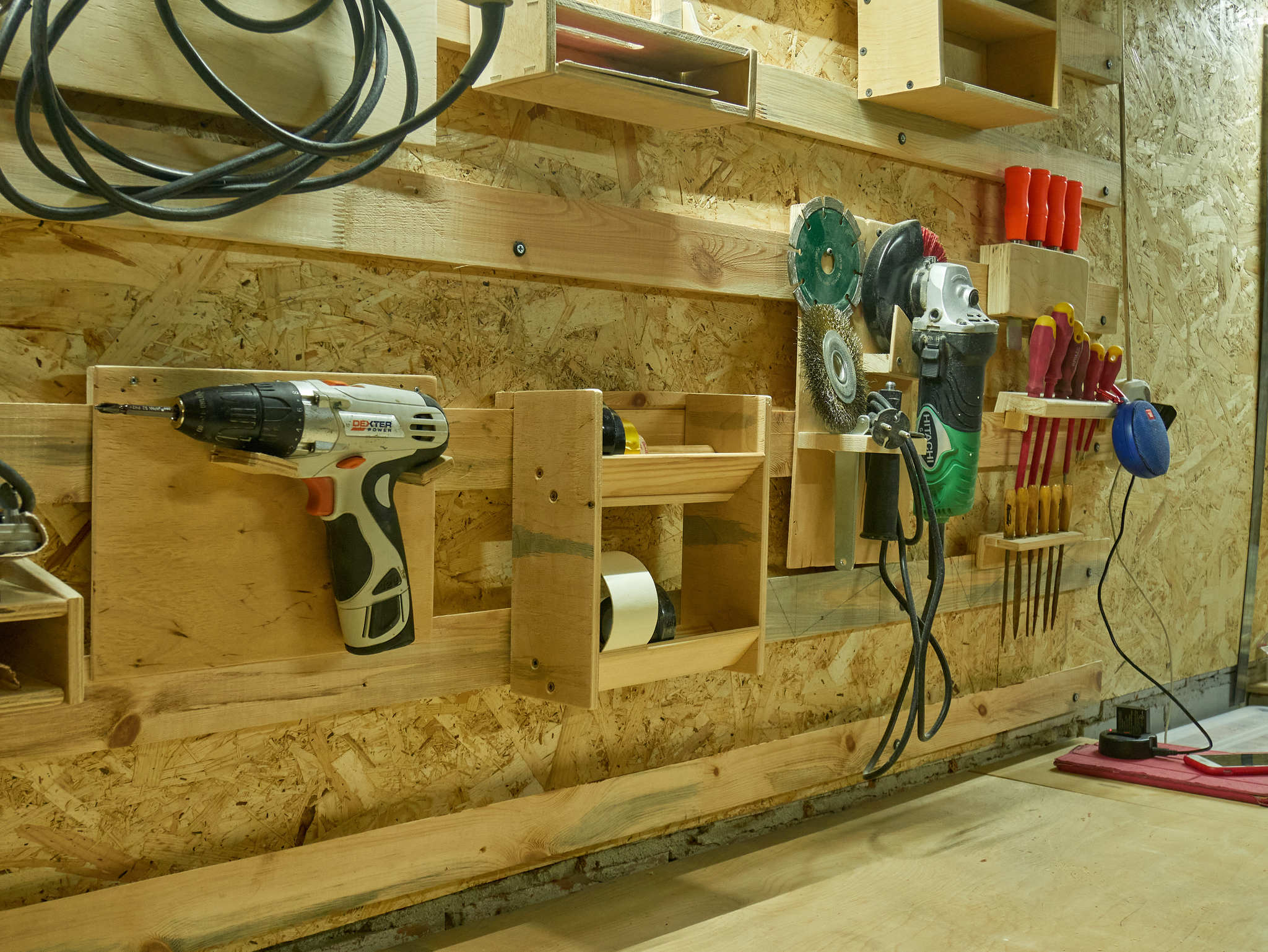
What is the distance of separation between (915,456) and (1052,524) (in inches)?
28.8

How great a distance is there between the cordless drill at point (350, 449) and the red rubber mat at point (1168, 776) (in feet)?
5.25

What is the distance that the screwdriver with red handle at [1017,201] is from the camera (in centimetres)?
228

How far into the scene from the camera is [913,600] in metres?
1.98

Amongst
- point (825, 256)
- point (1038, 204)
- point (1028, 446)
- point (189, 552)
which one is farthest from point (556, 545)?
point (1038, 204)

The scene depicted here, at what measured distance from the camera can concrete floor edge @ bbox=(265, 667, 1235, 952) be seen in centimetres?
146

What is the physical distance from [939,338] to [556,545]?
2.90 feet

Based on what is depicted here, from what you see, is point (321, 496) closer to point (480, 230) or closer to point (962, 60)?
point (480, 230)

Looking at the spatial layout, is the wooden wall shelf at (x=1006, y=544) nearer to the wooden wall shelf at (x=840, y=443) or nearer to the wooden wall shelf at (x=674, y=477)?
the wooden wall shelf at (x=840, y=443)

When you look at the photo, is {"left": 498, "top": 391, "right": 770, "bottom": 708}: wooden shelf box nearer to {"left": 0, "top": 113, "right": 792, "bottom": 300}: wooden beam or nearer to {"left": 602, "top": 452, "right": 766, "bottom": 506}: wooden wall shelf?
{"left": 602, "top": 452, "right": 766, "bottom": 506}: wooden wall shelf

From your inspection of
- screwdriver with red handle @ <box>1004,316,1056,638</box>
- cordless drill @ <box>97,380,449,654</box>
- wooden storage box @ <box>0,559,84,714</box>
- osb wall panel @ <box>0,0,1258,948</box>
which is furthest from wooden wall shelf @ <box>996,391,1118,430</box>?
wooden storage box @ <box>0,559,84,714</box>

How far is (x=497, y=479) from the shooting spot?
60.1 inches

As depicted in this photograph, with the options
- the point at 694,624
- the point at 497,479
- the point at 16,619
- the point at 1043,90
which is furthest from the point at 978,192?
the point at 16,619

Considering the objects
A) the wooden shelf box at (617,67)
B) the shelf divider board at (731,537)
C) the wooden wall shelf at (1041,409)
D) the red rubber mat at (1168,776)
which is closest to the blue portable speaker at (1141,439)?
the wooden wall shelf at (1041,409)

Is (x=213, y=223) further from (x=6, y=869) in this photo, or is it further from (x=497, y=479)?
(x=6, y=869)
